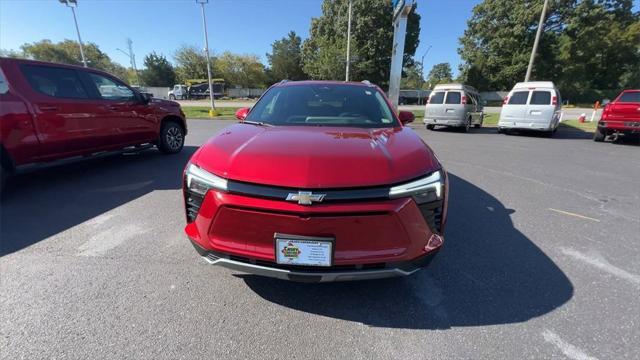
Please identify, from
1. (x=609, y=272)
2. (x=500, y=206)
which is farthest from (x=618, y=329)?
(x=500, y=206)

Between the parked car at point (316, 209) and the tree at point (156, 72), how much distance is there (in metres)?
67.5

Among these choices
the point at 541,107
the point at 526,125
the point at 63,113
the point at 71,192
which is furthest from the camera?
the point at 526,125

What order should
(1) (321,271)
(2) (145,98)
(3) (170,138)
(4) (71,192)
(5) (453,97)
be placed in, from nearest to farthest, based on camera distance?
(1) (321,271) < (4) (71,192) < (2) (145,98) < (3) (170,138) < (5) (453,97)

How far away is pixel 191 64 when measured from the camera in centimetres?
5744

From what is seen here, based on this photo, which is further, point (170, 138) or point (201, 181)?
point (170, 138)

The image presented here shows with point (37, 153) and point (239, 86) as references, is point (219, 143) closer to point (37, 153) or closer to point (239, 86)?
point (37, 153)

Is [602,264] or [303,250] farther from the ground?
[303,250]

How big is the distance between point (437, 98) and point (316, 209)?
1284 cm

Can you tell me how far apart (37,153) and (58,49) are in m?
83.1

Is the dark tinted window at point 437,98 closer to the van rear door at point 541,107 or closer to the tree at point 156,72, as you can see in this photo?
the van rear door at point 541,107

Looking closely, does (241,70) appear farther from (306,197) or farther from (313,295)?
(306,197)

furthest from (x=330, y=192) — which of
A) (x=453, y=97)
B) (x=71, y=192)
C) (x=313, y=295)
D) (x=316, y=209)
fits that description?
(x=453, y=97)

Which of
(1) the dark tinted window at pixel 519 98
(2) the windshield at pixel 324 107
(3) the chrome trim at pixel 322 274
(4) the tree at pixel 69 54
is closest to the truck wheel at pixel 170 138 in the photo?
(2) the windshield at pixel 324 107

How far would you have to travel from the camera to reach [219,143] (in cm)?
217
